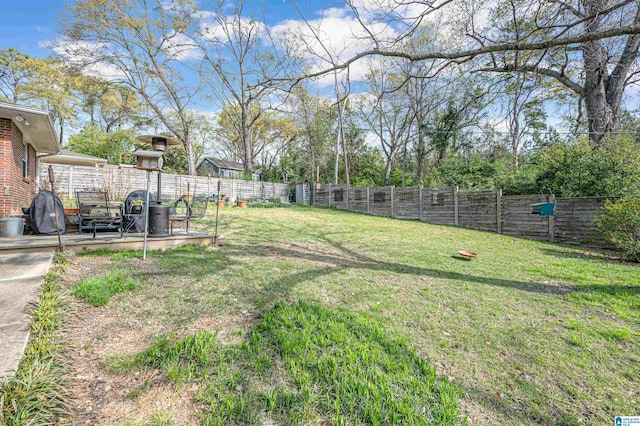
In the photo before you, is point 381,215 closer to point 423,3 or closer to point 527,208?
point 527,208

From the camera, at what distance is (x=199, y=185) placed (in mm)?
17609

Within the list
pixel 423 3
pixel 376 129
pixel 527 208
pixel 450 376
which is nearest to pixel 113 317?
pixel 450 376

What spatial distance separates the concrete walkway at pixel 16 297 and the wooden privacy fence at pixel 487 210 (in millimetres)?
11642

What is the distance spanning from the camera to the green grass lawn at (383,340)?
1.94m

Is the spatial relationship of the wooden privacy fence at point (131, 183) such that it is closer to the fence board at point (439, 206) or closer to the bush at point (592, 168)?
the fence board at point (439, 206)

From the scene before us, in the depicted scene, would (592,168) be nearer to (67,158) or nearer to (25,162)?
(25,162)

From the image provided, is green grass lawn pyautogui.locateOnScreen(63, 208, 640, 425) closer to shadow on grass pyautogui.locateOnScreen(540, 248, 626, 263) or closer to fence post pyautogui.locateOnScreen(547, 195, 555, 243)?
shadow on grass pyautogui.locateOnScreen(540, 248, 626, 263)

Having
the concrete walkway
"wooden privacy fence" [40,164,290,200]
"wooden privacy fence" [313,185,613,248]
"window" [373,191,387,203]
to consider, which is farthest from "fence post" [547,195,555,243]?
"wooden privacy fence" [40,164,290,200]

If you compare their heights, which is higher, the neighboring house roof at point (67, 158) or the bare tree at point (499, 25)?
the bare tree at point (499, 25)

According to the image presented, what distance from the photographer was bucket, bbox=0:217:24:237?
5.84 meters

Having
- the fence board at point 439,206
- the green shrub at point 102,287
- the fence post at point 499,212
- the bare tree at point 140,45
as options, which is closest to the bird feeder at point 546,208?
the fence post at point 499,212

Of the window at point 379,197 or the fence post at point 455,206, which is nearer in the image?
the fence post at point 455,206

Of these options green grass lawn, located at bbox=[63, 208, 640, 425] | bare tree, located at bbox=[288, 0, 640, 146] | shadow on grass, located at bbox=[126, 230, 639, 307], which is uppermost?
bare tree, located at bbox=[288, 0, 640, 146]

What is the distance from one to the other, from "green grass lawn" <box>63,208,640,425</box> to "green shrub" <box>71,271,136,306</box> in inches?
4.0
